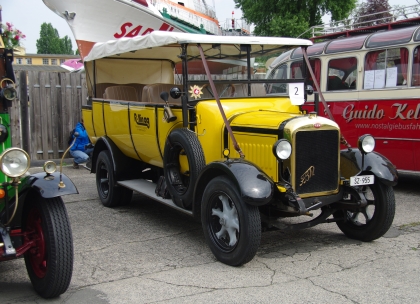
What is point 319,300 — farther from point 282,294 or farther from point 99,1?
point 99,1

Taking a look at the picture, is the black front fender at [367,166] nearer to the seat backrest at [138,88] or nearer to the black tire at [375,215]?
the black tire at [375,215]

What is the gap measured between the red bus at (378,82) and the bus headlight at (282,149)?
3178mm

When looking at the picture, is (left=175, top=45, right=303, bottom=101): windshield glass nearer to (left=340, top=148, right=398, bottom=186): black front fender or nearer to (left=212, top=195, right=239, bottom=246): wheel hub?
(left=340, top=148, right=398, bottom=186): black front fender

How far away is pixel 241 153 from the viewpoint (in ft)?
17.1

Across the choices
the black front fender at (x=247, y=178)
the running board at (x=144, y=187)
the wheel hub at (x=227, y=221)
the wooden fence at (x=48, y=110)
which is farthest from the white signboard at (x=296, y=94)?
the wooden fence at (x=48, y=110)

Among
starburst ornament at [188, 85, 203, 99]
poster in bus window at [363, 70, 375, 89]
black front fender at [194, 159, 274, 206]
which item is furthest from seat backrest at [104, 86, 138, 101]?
poster in bus window at [363, 70, 375, 89]

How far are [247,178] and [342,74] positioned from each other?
18.3 feet

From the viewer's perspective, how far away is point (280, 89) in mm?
6602

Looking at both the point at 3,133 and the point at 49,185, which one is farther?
the point at 3,133

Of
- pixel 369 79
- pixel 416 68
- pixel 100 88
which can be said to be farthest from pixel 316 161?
pixel 100 88

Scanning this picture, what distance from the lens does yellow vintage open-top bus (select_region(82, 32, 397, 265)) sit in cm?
495

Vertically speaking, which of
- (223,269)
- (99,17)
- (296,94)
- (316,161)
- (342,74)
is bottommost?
(223,269)

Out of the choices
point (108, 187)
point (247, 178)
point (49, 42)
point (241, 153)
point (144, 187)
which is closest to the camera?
point (247, 178)

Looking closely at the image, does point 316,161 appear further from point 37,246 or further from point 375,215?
point 37,246
